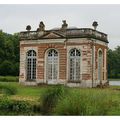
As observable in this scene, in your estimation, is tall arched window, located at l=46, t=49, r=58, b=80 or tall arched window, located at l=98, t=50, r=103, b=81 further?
tall arched window, located at l=98, t=50, r=103, b=81

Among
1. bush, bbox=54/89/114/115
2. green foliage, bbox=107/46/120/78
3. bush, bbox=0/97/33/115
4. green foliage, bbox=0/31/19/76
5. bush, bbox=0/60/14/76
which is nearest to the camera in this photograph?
bush, bbox=54/89/114/115

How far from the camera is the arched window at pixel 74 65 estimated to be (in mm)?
30531

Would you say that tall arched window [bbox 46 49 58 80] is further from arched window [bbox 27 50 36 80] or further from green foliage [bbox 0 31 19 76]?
green foliage [bbox 0 31 19 76]

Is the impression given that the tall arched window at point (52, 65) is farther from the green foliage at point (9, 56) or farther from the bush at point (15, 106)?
the bush at point (15, 106)

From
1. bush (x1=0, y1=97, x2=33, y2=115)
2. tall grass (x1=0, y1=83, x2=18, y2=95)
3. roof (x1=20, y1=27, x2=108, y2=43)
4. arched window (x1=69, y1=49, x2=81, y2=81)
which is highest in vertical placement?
roof (x1=20, y1=27, x2=108, y2=43)

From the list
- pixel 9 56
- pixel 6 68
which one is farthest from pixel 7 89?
pixel 9 56

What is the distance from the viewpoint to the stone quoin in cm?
3012

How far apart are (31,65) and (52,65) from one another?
204 centimetres

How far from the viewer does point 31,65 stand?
32.5 meters

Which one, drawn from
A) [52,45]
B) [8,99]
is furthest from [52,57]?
[8,99]

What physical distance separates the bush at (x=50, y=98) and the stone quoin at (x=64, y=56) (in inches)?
580

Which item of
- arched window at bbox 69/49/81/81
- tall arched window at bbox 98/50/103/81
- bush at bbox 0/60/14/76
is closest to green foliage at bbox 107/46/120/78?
bush at bbox 0/60/14/76

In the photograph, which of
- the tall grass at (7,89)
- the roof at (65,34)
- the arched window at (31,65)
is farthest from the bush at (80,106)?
the arched window at (31,65)
